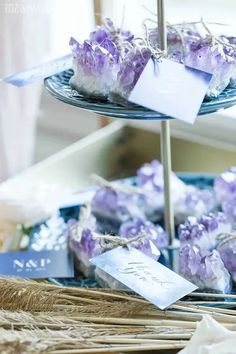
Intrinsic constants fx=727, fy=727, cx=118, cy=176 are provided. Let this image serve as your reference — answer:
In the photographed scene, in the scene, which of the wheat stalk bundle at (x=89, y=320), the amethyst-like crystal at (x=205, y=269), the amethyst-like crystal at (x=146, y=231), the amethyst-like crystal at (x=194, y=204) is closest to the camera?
the wheat stalk bundle at (x=89, y=320)

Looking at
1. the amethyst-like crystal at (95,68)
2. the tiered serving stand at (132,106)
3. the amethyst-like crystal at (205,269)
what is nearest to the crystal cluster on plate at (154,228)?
the amethyst-like crystal at (205,269)

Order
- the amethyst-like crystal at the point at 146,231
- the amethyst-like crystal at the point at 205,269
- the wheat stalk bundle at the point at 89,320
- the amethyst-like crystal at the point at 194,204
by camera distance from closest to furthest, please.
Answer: the wheat stalk bundle at the point at 89,320 → the amethyst-like crystal at the point at 205,269 → the amethyst-like crystal at the point at 146,231 → the amethyst-like crystal at the point at 194,204

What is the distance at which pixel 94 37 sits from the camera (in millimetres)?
1021

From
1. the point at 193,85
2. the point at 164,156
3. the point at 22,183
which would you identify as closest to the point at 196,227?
the point at 164,156

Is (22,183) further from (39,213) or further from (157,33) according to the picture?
(157,33)

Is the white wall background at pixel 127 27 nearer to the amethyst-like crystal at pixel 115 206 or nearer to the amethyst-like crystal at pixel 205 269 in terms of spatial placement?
the amethyst-like crystal at pixel 115 206

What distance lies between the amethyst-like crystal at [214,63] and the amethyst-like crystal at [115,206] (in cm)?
33

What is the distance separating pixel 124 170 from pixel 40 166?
8.0 inches

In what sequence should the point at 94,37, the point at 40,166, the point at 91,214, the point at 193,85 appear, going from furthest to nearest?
the point at 40,166 → the point at 91,214 → the point at 94,37 → the point at 193,85

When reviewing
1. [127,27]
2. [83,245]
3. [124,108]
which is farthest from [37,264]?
[127,27]

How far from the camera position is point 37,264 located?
1083 millimetres

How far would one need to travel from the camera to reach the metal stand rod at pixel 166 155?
98cm

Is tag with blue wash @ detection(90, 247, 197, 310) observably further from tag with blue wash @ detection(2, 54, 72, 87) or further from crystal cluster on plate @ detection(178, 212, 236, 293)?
tag with blue wash @ detection(2, 54, 72, 87)

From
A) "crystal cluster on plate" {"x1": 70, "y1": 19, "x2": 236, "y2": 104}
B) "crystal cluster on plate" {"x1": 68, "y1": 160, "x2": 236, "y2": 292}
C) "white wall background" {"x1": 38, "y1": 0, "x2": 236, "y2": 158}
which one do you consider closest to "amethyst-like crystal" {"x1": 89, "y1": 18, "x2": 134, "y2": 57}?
"crystal cluster on plate" {"x1": 70, "y1": 19, "x2": 236, "y2": 104}
